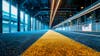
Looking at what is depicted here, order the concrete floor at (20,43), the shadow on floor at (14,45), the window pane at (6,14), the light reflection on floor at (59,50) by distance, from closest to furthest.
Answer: the light reflection on floor at (59,50)
the shadow on floor at (14,45)
the concrete floor at (20,43)
the window pane at (6,14)

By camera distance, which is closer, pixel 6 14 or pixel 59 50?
pixel 59 50

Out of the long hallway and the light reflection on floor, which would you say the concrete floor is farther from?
the light reflection on floor

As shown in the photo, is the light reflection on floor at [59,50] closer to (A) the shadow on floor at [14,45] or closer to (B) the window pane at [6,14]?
(A) the shadow on floor at [14,45]

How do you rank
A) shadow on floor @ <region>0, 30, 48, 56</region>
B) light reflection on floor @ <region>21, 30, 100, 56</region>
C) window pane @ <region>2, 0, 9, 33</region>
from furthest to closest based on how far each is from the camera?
window pane @ <region>2, 0, 9, 33</region> < shadow on floor @ <region>0, 30, 48, 56</region> < light reflection on floor @ <region>21, 30, 100, 56</region>

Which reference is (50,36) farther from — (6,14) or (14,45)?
(6,14)

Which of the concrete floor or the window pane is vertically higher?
the window pane

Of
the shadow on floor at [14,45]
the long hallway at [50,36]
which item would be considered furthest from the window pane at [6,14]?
the shadow on floor at [14,45]

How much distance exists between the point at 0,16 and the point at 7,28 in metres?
3.67

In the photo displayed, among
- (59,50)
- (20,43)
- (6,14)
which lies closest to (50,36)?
(20,43)

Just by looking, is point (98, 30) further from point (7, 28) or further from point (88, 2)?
point (7, 28)

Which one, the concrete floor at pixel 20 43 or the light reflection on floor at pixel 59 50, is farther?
the concrete floor at pixel 20 43

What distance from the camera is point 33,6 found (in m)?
30.6

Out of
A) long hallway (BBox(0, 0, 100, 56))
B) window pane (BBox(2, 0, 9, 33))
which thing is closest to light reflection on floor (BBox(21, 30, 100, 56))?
long hallway (BBox(0, 0, 100, 56))

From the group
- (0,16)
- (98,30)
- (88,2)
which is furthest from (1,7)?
(88,2)
